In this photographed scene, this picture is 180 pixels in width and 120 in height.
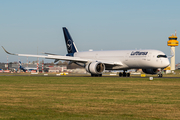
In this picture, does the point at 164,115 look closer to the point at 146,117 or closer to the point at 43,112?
the point at 146,117

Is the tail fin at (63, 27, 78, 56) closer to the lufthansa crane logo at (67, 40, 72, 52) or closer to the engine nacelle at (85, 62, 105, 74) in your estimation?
the lufthansa crane logo at (67, 40, 72, 52)

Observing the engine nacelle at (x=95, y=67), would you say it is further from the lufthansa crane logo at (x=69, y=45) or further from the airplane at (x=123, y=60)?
the lufthansa crane logo at (x=69, y=45)

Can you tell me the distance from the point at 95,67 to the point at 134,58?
6.32 meters

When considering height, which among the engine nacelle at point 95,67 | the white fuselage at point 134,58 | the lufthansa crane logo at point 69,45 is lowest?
the engine nacelle at point 95,67

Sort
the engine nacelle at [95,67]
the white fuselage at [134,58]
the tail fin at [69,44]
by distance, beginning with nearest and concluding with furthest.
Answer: the white fuselage at [134,58]
the engine nacelle at [95,67]
the tail fin at [69,44]

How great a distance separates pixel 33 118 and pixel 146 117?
3.92m

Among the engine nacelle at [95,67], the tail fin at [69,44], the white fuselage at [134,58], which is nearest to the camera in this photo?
the white fuselage at [134,58]

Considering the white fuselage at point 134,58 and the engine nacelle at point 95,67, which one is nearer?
the white fuselage at point 134,58

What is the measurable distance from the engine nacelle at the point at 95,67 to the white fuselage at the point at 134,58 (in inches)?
109

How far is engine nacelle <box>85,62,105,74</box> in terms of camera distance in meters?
48.8

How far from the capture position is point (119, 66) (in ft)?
170

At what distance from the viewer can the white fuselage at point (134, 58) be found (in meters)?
46.9

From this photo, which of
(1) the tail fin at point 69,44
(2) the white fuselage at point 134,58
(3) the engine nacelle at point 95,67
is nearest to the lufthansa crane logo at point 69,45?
(1) the tail fin at point 69,44

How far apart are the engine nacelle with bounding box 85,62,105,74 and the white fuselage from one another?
2.76 meters
